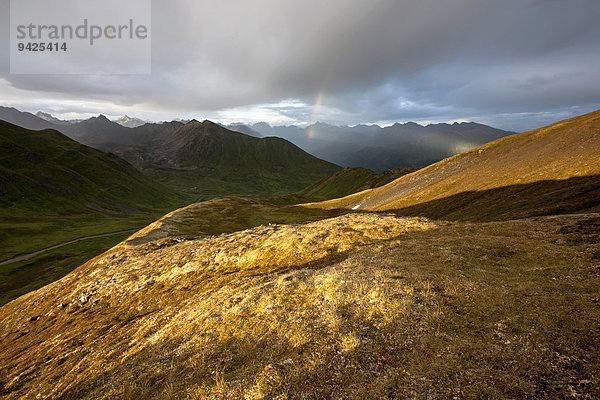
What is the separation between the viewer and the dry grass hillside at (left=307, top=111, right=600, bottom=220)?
116 feet

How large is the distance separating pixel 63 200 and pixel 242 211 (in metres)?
154

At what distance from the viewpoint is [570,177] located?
39.4m

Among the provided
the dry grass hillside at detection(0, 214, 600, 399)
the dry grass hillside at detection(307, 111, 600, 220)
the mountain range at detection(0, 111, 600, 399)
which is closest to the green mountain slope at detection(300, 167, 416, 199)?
the dry grass hillside at detection(307, 111, 600, 220)

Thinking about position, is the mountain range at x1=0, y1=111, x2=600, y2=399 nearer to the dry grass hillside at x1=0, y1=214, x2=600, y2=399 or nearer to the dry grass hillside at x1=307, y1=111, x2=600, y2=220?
the dry grass hillside at x1=0, y1=214, x2=600, y2=399

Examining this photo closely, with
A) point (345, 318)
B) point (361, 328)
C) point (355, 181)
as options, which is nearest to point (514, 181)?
point (345, 318)

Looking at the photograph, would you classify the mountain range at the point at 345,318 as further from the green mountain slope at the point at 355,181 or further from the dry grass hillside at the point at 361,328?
the green mountain slope at the point at 355,181

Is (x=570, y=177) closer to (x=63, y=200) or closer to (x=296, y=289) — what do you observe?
(x=296, y=289)

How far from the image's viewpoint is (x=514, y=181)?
4856 centimetres

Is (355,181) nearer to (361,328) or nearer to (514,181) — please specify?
(514,181)

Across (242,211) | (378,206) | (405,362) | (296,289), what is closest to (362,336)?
(405,362)

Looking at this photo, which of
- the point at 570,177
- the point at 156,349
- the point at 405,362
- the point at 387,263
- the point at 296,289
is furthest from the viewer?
the point at 570,177

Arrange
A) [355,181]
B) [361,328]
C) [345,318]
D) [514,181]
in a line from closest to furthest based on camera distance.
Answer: [361,328] → [345,318] → [514,181] → [355,181]

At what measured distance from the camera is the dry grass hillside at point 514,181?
3522cm

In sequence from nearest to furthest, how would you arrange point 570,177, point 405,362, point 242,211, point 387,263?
point 405,362
point 387,263
point 570,177
point 242,211
